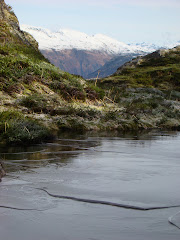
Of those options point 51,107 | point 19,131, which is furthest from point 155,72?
point 19,131

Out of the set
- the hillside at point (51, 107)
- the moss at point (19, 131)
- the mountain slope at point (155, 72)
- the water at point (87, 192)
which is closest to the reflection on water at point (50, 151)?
the water at point (87, 192)

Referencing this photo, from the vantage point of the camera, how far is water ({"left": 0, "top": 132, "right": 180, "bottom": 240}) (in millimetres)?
4594

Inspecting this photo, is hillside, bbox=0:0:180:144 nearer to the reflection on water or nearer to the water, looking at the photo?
the reflection on water

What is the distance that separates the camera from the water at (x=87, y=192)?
459 cm

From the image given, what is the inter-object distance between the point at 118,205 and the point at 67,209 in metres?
0.77

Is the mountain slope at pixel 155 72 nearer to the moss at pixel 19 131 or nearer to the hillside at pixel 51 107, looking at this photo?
the hillside at pixel 51 107

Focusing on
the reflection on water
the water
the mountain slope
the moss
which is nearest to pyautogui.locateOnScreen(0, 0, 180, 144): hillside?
the moss

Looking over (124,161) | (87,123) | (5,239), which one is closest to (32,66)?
(87,123)

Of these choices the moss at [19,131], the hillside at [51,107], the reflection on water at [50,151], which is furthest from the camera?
the hillside at [51,107]

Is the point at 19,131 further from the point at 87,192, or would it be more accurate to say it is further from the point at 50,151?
the point at 87,192

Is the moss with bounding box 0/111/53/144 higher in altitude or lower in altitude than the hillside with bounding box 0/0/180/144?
lower

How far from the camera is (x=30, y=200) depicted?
5781 millimetres

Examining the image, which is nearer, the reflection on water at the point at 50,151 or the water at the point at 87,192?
the water at the point at 87,192

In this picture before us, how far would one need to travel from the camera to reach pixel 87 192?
6.36 metres
